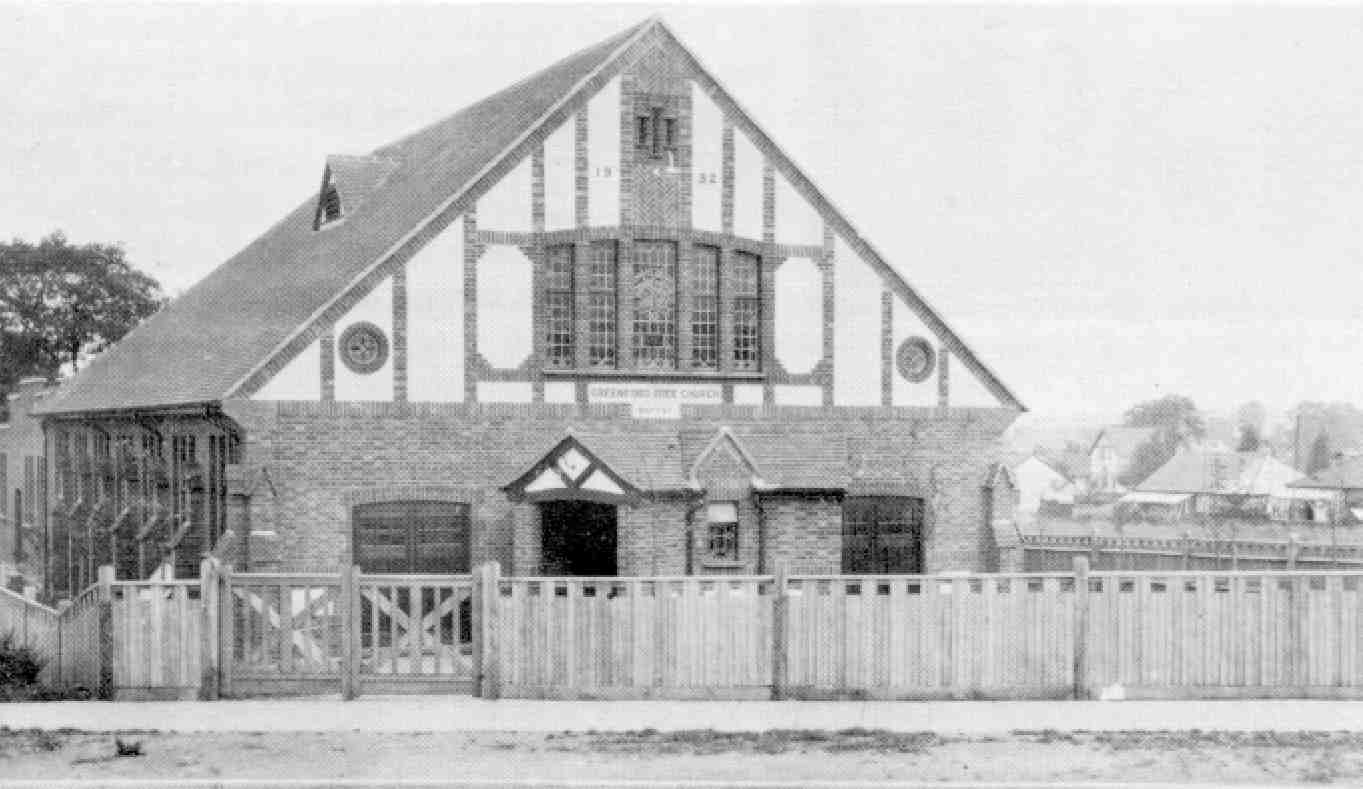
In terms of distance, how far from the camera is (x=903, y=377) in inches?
1081

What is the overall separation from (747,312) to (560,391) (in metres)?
3.27

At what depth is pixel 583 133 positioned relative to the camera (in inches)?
985

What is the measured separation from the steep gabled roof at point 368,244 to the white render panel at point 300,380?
0.45 feet

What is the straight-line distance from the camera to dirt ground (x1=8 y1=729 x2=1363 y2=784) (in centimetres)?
1283

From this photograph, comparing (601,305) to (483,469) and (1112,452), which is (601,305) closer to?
(483,469)

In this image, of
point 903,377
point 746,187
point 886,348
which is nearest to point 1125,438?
point 903,377

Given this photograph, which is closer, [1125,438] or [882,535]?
[882,535]

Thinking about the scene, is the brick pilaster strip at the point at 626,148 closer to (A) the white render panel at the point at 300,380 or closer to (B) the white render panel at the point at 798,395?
(B) the white render panel at the point at 798,395

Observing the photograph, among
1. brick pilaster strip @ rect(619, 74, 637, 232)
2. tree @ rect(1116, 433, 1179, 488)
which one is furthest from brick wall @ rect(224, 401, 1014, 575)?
tree @ rect(1116, 433, 1179, 488)

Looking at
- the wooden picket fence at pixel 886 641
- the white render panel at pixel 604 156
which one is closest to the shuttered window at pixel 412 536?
the white render panel at pixel 604 156

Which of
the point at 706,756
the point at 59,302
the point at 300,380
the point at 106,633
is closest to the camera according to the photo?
the point at 706,756

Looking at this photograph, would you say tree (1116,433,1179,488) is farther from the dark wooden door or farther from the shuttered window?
the shuttered window

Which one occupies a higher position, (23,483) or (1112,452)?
(1112,452)

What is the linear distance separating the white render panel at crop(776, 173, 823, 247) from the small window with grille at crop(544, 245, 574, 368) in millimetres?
3395
